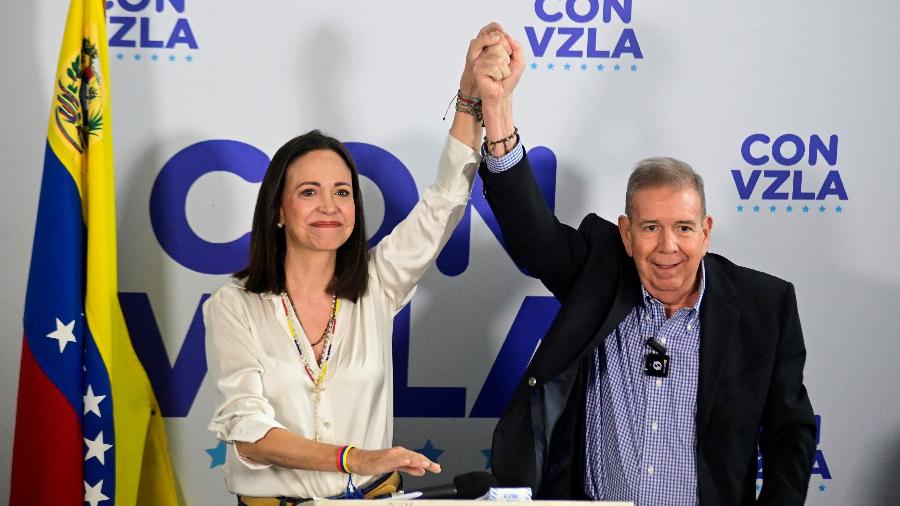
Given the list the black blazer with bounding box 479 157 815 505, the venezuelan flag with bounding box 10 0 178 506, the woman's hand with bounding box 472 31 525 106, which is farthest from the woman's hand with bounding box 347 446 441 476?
the venezuelan flag with bounding box 10 0 178 506

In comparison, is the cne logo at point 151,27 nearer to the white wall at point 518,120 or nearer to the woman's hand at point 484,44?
the white wall at point 518,120

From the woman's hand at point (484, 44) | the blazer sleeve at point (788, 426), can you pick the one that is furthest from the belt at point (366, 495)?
the woman's hand at point (484, 44)

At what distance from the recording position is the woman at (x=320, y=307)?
8.29 feet

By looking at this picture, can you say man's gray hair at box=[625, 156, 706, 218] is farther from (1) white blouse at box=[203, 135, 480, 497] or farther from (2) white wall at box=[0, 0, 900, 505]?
(2) white wall at box=[0, 0, 900, 505]

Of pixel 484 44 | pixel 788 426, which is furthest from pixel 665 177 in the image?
pixel 788 426

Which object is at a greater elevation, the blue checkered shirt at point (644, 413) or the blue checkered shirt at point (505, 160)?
the blue checkered shirt at point (505, 160)

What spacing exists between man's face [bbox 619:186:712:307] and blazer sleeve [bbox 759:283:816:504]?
1.00ft

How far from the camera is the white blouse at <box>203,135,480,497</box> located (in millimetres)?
2512

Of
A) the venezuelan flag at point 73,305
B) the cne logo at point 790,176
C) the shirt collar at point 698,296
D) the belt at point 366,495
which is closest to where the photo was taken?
the belt at point 366,495

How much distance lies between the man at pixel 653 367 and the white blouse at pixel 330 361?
199 mm

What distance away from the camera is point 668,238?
253cm

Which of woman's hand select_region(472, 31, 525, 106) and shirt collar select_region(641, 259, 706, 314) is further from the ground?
woman's hand select_region(472, 31, 525, 106)

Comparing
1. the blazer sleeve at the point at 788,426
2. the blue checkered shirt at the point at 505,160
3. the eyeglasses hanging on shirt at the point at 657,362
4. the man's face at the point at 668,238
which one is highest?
the blue checkered shirt at the point at 505,160

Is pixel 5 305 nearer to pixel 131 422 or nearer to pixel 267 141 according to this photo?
pixel 131 422
